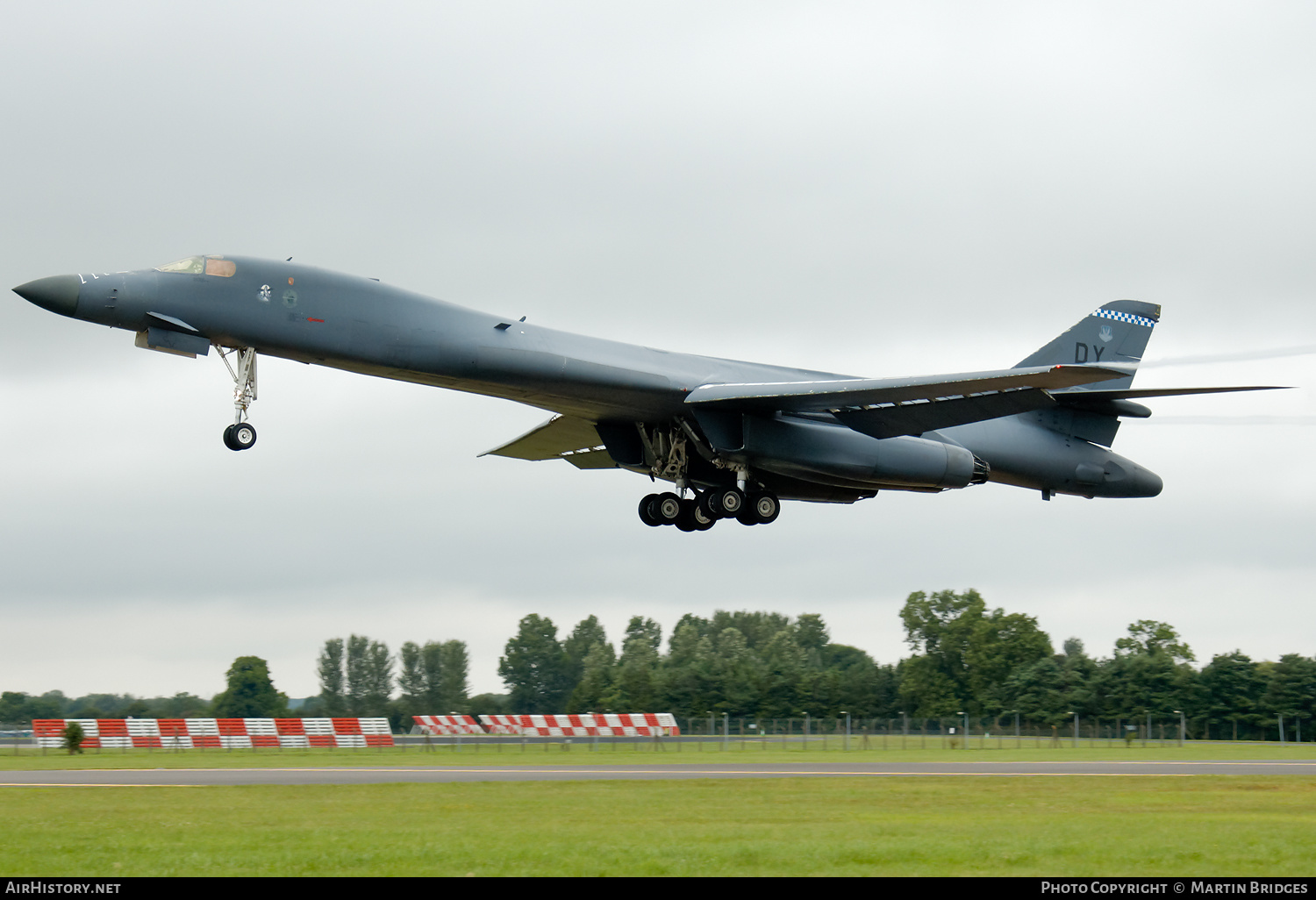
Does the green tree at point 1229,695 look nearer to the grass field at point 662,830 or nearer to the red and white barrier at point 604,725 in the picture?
the red and white barrier at point 604,725

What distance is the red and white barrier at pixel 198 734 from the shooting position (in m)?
43.1

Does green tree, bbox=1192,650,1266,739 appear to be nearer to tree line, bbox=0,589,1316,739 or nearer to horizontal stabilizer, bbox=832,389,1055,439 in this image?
tree line, bbox=0,589,1316,739

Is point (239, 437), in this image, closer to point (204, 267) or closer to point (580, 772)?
point (204, 267)

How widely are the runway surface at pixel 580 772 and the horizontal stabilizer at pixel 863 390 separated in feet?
22.7

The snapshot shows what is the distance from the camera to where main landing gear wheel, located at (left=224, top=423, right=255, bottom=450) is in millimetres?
20406

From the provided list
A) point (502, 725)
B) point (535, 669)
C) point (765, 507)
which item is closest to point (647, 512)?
point (765, 507)

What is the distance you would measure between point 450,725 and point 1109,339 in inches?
1292

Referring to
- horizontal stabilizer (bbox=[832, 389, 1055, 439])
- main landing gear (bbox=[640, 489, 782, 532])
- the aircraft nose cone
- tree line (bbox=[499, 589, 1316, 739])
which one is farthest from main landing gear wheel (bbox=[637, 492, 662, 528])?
tree line (bbox=[499, 589, 1316, 739])

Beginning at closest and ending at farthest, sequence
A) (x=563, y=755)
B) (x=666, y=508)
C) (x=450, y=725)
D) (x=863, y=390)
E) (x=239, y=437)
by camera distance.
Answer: (x=239, y=437)
(x=863, y=390)
(x=666, y=508)
(x=563, y=755)
(x=450, y=725)

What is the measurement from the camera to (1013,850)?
13.8 m

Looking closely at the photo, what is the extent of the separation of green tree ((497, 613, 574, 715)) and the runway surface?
57408 mm

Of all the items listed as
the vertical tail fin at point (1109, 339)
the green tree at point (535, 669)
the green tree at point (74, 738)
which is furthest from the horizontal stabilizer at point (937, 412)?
the green tree at point (535, 669)

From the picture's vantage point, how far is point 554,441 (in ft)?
→ 98.4

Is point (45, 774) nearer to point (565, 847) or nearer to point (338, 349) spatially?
point (338, 349)
